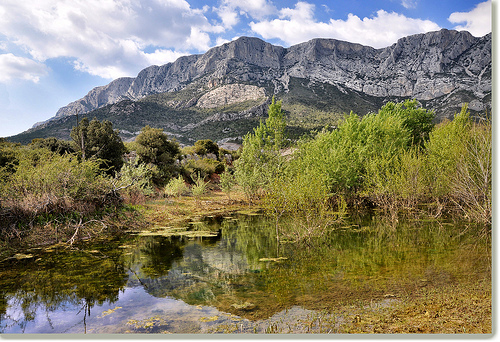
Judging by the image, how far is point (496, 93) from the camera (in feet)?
16.9

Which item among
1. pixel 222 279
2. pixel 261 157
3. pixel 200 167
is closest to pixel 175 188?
pixel 261 157

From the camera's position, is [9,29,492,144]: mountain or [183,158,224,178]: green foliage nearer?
[183,158,224,178]: green foliage

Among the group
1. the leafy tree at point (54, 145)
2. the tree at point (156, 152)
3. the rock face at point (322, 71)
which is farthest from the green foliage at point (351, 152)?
the rock face at point (322, 71)

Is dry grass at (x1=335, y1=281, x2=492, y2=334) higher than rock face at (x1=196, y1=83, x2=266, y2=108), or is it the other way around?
rock face at (x1=196, y1=83, x2=266, y2=108)

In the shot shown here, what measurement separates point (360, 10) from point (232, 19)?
3493 millimetres

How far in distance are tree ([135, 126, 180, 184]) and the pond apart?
18146 mm

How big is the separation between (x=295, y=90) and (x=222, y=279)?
102 metres

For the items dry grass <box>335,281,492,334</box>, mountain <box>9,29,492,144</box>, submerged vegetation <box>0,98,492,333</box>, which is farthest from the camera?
mountain <box>9,29,492,144</box>

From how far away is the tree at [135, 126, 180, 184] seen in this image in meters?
29.2

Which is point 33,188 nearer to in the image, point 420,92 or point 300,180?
point 300,180

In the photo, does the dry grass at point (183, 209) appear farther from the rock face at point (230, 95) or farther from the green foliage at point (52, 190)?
the rock face at point (230, 95)

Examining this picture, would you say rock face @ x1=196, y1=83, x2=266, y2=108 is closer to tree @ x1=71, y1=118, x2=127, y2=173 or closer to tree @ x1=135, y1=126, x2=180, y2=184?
tree @ x1=135, y1=126, x2=180, y2=184

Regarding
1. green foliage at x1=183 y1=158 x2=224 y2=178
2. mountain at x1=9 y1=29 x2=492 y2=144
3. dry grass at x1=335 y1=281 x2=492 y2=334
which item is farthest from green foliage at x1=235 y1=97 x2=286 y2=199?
mountain at x1=9 y1=29 x2=492 y2=144

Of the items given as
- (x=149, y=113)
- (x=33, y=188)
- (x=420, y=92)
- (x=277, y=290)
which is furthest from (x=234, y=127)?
(x=277, y=290)
